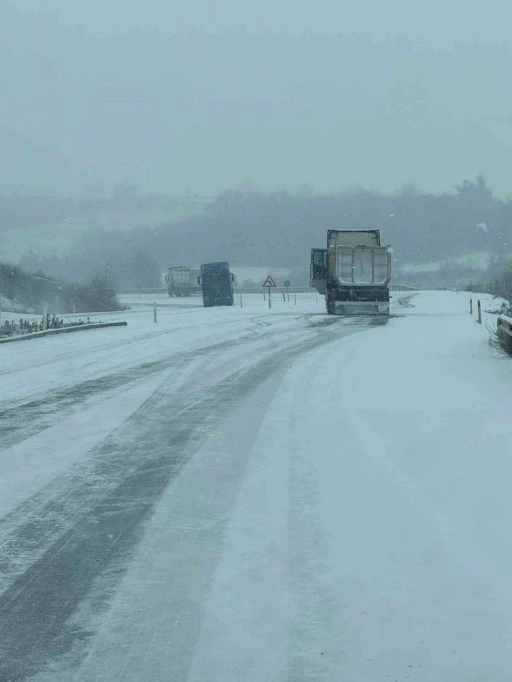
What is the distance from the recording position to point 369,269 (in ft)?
119

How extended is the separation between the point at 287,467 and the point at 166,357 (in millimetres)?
10369

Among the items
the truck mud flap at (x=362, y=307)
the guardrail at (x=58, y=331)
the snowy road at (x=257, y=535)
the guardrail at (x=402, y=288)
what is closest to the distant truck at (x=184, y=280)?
the guardrail at (x=402, y=288)

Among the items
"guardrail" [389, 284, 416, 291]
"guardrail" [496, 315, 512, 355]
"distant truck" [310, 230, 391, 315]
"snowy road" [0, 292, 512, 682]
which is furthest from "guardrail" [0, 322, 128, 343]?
"guardrail" [389, 284, 416, 291]

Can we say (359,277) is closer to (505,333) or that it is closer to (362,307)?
(362,307)

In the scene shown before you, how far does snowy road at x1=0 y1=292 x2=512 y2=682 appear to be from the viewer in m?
3.64

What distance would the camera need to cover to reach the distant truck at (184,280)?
316ft

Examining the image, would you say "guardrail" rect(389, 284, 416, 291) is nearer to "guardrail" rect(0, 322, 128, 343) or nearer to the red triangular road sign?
the red triangular road sign

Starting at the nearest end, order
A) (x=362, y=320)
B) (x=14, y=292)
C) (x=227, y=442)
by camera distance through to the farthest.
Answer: (x=227, y=442) < (x=362, y=320) < (x=14, y=292)

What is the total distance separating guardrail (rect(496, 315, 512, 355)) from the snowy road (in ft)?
12.3

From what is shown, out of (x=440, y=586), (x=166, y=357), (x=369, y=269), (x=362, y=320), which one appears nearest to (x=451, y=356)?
(x=166, y=357)

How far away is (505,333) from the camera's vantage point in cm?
1617

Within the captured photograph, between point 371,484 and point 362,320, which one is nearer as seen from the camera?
point 371,484

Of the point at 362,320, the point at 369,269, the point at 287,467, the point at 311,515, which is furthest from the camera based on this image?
the point at 369,269

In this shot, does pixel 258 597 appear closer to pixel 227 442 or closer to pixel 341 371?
pixel 227 442
